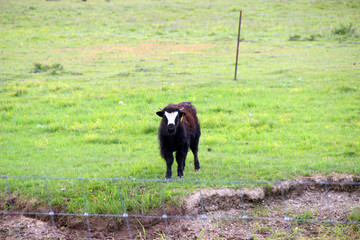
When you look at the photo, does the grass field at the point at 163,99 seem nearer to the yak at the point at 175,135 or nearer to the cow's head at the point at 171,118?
the yak at the point at 175,135

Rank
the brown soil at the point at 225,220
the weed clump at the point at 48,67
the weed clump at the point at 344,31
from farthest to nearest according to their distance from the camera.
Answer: the weed clump at the point at 344,31
the weed clump at the point at 48,67
the brown soil at the point at 225,220

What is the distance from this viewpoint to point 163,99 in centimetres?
1438

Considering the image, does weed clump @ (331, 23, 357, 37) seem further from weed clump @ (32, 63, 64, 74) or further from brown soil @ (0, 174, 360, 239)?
brown soil @ (0, 174, 360, 239)

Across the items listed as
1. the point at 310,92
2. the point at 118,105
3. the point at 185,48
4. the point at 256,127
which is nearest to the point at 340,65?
the point at 310,92

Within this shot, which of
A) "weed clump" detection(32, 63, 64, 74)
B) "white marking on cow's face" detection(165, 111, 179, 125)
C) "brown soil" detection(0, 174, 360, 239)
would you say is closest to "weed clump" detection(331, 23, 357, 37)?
"weed clump" detection(32, 63, 64, 74)

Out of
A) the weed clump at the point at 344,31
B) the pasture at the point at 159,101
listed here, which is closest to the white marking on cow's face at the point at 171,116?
the pasture at the point at 159,101

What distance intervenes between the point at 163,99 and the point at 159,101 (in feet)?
0.69

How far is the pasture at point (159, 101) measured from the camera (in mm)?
8555

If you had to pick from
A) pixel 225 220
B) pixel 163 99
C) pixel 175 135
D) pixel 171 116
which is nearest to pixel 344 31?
pixel 163 99

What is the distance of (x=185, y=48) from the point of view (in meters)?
24.3

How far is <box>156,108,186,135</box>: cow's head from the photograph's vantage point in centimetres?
774

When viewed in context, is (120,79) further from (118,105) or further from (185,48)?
(185,48)

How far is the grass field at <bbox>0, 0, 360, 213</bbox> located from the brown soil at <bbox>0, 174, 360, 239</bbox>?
0.34 m

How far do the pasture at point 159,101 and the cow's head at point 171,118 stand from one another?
1.13 metres
